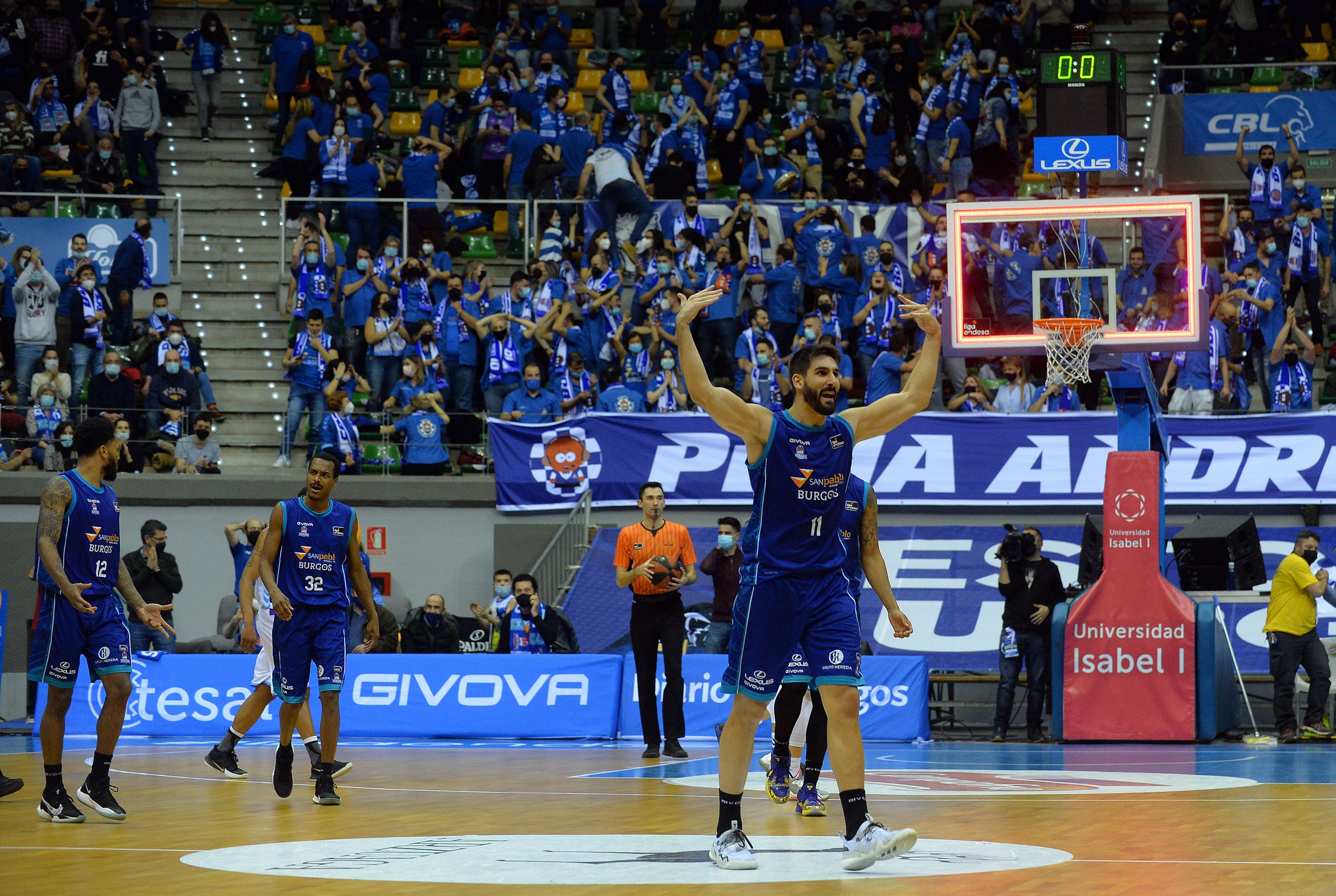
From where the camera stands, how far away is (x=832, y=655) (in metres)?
6.96

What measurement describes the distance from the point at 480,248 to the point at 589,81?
4.77 metres

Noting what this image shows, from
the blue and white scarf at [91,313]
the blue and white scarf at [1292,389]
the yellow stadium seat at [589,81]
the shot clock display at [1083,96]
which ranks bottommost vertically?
the blue and white scarf at [1292,389]

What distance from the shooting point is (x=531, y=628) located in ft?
57.4

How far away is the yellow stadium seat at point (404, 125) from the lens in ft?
89.0

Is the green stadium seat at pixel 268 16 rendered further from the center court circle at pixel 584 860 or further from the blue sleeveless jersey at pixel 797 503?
the blue sleeveless jersey at pixel 797 503

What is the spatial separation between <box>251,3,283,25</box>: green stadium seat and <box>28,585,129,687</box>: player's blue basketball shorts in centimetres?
2175

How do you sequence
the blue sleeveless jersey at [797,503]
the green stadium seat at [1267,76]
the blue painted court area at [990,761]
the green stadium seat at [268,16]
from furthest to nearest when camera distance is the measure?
the green stadium seat at [268,16] < the green stadium seat at [1267,76] < the blue painted court area at [990,761] < the blue sleeveless jersey at [797,503]

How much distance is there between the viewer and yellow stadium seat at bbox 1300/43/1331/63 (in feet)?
86.2

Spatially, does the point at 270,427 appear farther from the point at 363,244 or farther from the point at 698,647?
the point at 698,647

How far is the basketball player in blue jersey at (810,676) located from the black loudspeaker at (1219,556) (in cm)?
848

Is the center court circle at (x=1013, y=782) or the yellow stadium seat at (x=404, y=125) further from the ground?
the yellow stadium seat at (x=404, y=125)

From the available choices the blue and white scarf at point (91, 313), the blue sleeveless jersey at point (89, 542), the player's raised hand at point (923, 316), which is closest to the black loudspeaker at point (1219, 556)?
the player's raised hand at point (923, 316)

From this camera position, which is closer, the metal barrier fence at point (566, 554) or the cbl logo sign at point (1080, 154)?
the cbl logo sign at point (1080, 154)

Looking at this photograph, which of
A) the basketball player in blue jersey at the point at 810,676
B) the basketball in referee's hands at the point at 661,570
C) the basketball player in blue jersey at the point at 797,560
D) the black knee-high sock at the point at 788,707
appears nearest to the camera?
the basketball player in blue jersey at the point at 797,560
